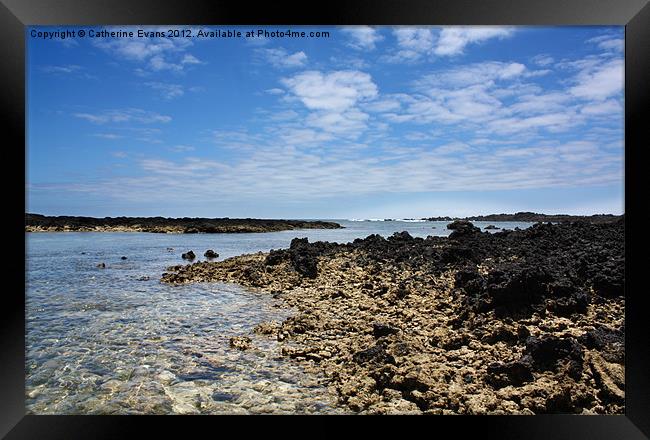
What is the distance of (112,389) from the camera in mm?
5637

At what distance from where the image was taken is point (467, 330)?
22.3 feet

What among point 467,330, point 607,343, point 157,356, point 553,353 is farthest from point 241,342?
point 607,343

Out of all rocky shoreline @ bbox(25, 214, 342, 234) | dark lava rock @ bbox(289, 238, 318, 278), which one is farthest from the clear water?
rocky shoreline @ bbox(25, 214, 342, 234)

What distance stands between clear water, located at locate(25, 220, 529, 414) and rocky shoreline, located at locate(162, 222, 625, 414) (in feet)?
2.04

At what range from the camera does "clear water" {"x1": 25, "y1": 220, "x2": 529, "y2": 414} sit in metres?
5.27

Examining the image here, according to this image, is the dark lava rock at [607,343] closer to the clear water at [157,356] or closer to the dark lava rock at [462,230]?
the clear water at [157,356]

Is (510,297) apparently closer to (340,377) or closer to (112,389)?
(340,377)

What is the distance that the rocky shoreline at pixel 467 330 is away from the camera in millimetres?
4949

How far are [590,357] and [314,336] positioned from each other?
4290mm

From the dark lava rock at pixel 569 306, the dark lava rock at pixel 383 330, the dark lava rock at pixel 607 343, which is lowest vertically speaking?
the dark lava rock at pixel 383 330

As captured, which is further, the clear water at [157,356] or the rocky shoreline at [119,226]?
the rocky shoreline at [119,226]
